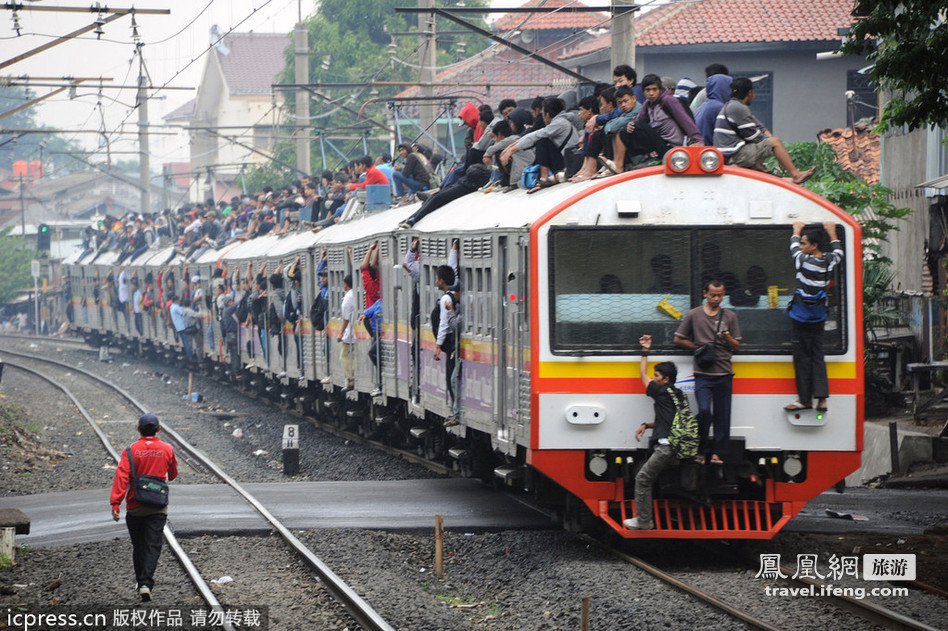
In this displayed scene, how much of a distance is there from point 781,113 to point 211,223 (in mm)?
13971

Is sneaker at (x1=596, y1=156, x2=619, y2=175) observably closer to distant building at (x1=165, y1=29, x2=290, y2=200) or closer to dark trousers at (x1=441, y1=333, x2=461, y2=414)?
dark trousers at (x1=441, y1=333, x2=461, y2=414)

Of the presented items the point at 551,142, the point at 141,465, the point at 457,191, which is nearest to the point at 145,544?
the point at 141,465

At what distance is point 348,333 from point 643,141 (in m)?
8.20

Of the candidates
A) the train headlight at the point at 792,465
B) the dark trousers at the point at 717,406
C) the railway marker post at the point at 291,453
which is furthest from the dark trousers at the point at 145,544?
the railway marker post at the point at 291,453

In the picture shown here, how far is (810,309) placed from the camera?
32.8ft

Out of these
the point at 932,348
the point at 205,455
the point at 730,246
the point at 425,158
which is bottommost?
the point at 205,455

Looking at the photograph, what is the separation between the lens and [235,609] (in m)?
9.30

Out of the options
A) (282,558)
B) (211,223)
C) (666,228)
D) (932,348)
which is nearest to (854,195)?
(932,348)

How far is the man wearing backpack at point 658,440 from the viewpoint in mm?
Result: 9859

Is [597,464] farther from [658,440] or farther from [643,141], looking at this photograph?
[643,141]

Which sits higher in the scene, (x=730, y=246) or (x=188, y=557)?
(x=730, y=246)

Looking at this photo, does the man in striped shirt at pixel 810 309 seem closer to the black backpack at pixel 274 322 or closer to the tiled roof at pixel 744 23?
the black backpack at pixel 274 322

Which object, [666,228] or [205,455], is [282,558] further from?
[205,455]

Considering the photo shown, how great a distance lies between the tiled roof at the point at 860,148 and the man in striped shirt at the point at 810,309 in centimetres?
1909
